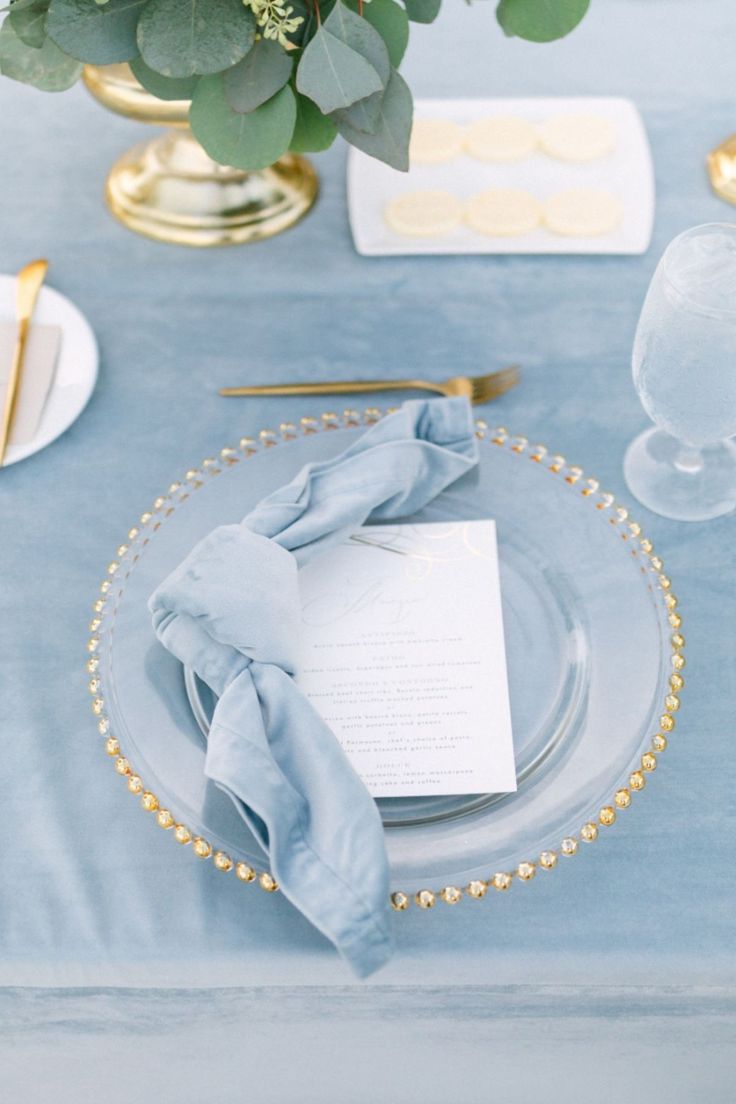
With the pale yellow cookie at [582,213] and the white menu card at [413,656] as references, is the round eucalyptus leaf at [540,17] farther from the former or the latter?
the white menu card at [413,656]

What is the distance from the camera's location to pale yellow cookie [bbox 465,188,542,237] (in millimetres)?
820

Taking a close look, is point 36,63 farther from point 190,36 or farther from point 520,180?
point 520,180

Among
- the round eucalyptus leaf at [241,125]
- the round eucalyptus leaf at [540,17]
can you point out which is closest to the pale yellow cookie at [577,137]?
the round eucalyptus leaf at [540,17]

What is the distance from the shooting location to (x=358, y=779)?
0.52 meters

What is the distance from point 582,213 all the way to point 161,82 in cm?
33

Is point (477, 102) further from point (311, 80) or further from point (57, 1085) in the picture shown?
point (57, 1085)

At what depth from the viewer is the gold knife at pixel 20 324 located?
712 mm

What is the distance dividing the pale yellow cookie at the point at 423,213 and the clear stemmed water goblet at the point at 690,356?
0.25 meters

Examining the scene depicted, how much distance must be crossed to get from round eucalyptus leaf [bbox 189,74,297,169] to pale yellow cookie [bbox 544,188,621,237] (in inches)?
10.2

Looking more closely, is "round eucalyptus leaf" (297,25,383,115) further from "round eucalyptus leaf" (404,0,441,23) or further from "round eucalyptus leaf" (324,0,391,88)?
"round eucalyptus leaf" (404,0,441,23)

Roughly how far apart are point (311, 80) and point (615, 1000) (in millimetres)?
489

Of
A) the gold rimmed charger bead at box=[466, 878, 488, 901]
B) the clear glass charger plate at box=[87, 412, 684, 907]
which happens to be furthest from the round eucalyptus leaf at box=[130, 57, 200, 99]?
the gold rimmed charger bead at box=[466, 878, 488, 901]

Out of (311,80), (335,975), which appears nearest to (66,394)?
(311,80)

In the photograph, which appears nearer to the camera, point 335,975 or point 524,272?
point 335,975
